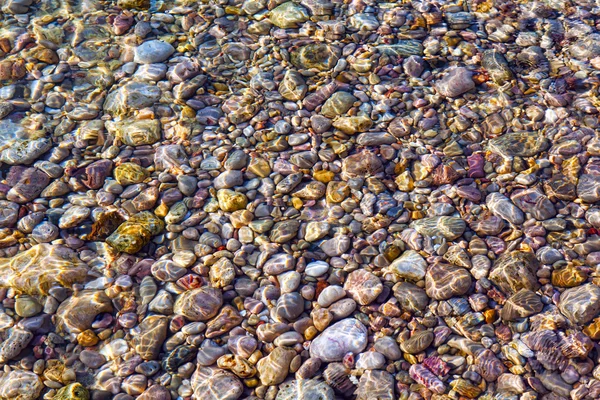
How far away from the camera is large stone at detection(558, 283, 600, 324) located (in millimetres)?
3904

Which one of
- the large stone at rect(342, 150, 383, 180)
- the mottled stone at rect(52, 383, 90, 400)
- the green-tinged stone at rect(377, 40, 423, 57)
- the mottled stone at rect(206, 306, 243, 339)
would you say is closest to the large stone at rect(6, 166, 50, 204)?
the mottled stone at rect(52, 383, 90, 400)

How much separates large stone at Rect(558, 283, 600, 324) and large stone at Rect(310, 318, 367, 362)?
4.81 feet

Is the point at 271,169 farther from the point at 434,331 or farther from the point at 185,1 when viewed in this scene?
the point at 185,1

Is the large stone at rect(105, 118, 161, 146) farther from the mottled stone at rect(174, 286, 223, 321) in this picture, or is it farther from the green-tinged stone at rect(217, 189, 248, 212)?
the mottled stone at rect(174, 286, 223, 321)

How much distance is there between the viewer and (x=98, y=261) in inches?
181

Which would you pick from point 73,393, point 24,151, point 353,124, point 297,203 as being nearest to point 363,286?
point 297,203

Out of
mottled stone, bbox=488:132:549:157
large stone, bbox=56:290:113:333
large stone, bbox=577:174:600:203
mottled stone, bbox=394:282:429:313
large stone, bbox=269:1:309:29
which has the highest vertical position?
large stone, bbox=269:1:309:29

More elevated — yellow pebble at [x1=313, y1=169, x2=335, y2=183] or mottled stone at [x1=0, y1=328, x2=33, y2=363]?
yellow pebble at [x1=313, y1=169, x2=335, y2=183]

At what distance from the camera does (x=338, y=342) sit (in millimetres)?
3992

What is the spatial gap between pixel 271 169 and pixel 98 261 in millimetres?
1711

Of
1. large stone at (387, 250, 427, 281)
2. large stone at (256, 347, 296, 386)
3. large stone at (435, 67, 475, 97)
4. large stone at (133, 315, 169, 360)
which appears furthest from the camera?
large stone at (435, 67, 475, 97)

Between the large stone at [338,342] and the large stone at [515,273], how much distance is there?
111 cm

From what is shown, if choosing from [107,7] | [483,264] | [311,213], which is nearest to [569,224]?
[483,264]

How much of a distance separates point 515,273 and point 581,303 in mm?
484
